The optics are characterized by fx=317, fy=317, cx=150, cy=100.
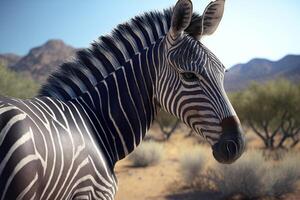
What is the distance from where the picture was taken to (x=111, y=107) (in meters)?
2.81

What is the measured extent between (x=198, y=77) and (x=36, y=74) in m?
88.2

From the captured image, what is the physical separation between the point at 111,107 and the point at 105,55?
20.6 inches

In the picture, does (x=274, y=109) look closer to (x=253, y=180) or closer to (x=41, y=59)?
(x=253, y=180)

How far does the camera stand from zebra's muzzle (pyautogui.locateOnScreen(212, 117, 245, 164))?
96.9 inches

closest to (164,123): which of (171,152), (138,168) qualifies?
(171,152)

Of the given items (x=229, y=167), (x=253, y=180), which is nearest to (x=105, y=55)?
(x=253, y=180)

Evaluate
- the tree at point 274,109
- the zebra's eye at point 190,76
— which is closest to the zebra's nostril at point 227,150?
the zebra's eye at point 190,76

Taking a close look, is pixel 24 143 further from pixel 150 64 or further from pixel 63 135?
pixel 150 64

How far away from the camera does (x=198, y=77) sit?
2.67 meters

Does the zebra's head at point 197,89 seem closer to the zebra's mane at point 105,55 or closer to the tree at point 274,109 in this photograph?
the zebra's mane at point 105,55

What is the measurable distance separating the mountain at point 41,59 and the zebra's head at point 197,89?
78.7 metres

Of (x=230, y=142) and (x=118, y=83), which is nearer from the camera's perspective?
(x=230, y=142)

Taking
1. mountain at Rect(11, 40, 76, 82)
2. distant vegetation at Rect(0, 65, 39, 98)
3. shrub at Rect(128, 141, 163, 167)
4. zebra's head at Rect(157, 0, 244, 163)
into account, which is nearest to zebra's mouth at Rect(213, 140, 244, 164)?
zebra's head at Rect(157, 0, 244, 163)

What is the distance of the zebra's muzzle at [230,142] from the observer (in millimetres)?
2461
